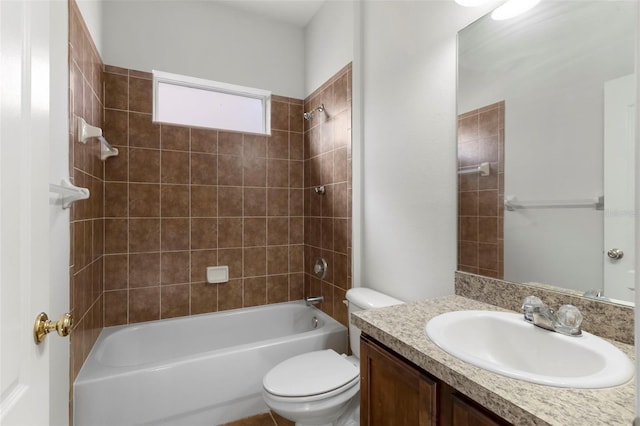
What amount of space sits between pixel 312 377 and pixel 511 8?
70.9 inches

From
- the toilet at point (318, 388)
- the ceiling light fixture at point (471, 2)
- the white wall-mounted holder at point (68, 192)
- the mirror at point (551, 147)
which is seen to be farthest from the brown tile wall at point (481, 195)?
the white wall-mounted holder at point (68, 192)

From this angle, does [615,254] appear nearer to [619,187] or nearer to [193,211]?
[619,187]

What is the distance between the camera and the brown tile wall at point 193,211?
215cm

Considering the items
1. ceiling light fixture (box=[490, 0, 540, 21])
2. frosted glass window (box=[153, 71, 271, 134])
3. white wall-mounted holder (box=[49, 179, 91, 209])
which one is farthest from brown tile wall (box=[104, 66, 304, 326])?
ceiling light fixture (box=[490, 0, 540, 21])

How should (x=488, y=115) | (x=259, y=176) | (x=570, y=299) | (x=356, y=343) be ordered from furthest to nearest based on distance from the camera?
(x=259, y=176) < (x=356, y=343) < (x=488, y=115) < (x=570, y=299)

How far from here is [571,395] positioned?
589mm

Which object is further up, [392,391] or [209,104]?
[209,104]

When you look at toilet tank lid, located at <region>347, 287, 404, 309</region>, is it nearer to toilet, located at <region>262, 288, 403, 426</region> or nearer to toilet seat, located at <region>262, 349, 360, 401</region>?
toilet, located at <region>262, 288, 403, 426</region>

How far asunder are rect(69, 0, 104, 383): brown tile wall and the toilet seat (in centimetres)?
97

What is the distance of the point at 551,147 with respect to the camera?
1.03 meters

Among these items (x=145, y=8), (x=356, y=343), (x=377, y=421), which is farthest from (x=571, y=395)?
(x=145, y=8)

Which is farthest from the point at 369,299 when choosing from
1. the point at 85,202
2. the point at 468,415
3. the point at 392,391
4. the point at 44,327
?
the point at 85,202

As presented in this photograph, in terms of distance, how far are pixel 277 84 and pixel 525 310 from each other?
8.05ft

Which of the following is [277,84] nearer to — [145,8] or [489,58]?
[145,8]
